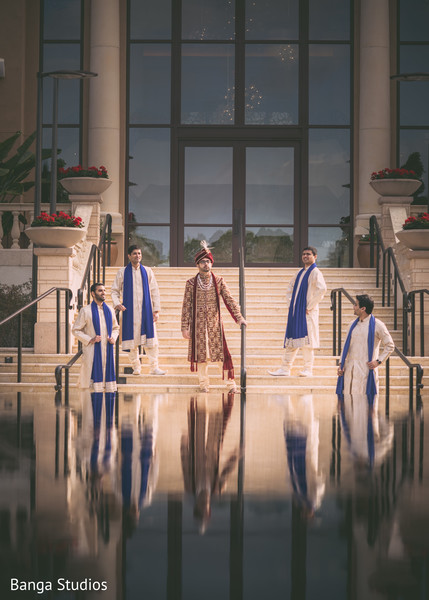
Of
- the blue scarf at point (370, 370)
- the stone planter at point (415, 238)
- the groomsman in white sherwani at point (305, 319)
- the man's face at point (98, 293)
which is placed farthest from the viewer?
the stone planter at point (415, 238)

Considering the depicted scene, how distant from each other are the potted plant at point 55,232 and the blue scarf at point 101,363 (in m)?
3.30

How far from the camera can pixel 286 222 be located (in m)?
21.3

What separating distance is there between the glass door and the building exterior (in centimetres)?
3

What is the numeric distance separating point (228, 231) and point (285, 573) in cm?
1829

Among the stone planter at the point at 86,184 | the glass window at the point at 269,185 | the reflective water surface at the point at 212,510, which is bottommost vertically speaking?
the reflective water surface at the point at 212,510

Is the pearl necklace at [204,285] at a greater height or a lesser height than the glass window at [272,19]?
lesser

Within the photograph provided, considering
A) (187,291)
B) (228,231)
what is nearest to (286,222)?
(228,231)

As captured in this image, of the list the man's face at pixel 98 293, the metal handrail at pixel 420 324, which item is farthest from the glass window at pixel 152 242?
the man's face at pixel 98 293

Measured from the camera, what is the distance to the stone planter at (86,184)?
1747cm

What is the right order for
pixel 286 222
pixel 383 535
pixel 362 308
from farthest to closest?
pixel 286 222
pixel 362 308
pixel 383 535

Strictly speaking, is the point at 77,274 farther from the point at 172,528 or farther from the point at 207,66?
the point at 172,528

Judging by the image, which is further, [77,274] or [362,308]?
[77,274]

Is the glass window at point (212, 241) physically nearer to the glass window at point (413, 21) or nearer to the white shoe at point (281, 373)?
the glass window at point (413, 21)

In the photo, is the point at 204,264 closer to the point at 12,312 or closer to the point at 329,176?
the point at 12,312
